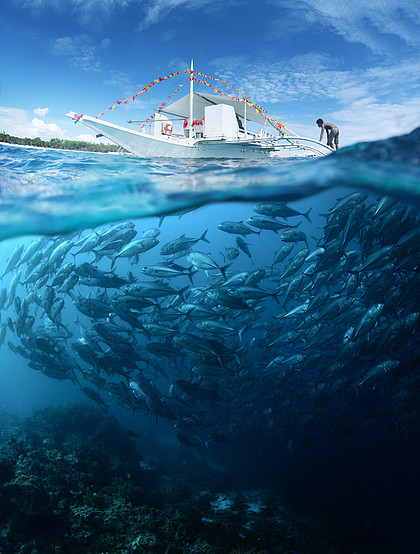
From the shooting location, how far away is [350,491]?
724 cm

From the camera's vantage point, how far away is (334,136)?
21.9ft

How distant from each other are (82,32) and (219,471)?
389 inches

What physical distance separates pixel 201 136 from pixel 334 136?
231 inches

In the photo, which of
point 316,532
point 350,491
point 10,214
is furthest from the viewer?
point 10,214

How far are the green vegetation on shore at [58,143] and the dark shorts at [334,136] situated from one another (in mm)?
5264

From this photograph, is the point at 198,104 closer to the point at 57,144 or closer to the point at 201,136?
the point at 201,136

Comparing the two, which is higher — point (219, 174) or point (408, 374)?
point (219, 174)

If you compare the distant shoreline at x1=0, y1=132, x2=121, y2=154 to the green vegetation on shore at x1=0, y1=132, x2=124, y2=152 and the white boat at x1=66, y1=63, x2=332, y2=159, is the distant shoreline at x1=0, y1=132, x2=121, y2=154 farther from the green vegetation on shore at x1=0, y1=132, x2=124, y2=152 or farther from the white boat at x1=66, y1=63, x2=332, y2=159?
the white boat at x1=66, y1=63, x2=332, y2=159

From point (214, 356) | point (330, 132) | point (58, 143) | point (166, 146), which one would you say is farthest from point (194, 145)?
point (214, 356)

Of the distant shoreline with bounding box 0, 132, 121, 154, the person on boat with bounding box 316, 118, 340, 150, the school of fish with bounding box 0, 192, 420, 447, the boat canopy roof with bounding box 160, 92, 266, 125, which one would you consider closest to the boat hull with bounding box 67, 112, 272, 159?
the distant shoreline with bounding box 0, 132, 121, 154

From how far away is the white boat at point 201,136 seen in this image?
9.25 m

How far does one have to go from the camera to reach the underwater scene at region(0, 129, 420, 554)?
5.14 metres

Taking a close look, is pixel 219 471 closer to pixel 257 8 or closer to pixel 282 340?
pixel 282 340

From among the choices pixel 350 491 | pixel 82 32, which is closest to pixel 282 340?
pixel 350 491
